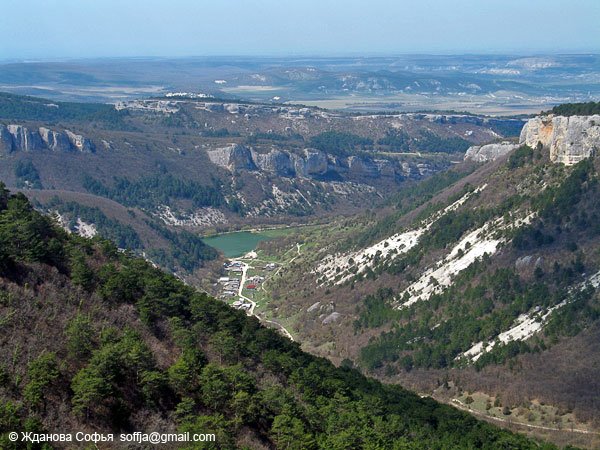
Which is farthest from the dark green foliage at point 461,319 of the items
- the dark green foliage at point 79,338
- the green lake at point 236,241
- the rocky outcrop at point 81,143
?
the rocky outcrop at point 81,143

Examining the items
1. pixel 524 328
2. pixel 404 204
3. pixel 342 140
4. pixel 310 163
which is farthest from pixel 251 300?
pixel 342 140

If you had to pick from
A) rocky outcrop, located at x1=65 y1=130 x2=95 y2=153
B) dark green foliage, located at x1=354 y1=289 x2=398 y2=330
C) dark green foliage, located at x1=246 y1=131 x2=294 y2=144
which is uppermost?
rocky outcrop, located at x1=65 y1=130 x2=95 y2=153

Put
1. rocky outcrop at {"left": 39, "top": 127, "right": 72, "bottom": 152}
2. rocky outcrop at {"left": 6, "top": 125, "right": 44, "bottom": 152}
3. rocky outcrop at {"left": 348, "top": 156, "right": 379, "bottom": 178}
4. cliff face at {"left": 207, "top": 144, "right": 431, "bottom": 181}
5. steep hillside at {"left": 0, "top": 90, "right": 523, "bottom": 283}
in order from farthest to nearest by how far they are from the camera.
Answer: rocky outcrop at {"left": 348, "top": 156, "right": 379, "bottom": 178}
cliff face at {"left": 207, "top": 144, "right": 431, "bottom": 181}
rocky outcrop at {"left": 39, "top": 127, "right": 72, "bottom": 152}
rocky outcrop at {"left": 6, "top": 125, "right": 44, "bottom": 152}
steep hillside at {"left": 0, "top": 90, "right": 523, "bottom": 283}

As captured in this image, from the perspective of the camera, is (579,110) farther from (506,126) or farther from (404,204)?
(506,126)

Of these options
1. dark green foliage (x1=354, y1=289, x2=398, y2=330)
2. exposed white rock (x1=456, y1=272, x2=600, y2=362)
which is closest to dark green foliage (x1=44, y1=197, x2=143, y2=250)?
dark green foliage (x1=354, y1=289, x2=398, y2=330)

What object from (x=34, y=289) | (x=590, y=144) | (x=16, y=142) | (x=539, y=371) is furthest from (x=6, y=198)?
(x=16, y=142)

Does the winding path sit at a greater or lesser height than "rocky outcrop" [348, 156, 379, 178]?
lesser

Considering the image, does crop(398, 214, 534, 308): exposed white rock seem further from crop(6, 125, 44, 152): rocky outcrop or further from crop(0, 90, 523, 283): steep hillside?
crop(6, 125, 44, 152): rocky outcrop
